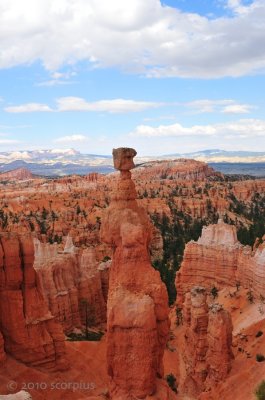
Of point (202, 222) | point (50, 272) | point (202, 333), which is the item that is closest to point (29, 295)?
point (202, 333)

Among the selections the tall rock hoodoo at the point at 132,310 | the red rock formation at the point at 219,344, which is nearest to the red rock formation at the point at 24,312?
the tall rock hoodoo at the point at 132,310

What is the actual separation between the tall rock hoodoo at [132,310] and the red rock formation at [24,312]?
155 inches

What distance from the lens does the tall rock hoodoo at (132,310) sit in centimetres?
1598

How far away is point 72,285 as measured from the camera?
33.4 metres

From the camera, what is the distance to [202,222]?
7938 centimetres

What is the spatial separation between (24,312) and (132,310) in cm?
560

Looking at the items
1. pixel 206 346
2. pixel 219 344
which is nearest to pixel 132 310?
pixel 219 344

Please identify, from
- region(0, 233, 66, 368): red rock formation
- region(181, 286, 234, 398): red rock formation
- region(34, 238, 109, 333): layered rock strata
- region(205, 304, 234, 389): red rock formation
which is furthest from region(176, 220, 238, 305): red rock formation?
region(0, 233, 66, 368): red rock formation

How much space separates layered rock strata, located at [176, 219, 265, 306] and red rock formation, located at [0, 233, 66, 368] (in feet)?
59.5

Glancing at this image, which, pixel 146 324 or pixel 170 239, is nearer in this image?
pixel 146 324

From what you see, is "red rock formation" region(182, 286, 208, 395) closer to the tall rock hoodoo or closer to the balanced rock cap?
the tall rock hoodoo

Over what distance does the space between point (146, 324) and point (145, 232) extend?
10.9 ft

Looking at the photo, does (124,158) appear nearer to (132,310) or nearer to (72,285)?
(132,310)

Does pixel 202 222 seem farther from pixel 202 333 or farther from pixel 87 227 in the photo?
pixel 202 333
